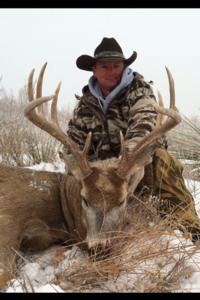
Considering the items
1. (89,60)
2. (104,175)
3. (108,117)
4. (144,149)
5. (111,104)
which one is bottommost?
(104,175)

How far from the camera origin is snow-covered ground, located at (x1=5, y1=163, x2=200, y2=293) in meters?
3.34

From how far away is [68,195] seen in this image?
4.73 metres

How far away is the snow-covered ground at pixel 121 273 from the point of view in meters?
3.34

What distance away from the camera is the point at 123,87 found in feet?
18.2

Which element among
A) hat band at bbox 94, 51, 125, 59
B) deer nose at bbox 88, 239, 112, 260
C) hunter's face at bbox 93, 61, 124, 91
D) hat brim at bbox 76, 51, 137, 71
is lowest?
deer nose at bbox 88, 239, 112, 260

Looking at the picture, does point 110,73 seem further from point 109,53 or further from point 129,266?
point 129,266

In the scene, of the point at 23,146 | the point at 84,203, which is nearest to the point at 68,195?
the point at 84,203

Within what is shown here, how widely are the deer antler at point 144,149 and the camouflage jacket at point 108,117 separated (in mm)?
920

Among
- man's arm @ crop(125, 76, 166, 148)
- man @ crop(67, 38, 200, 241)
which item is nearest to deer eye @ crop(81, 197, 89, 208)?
man's arm @ crop(125, 76, 166, 148)

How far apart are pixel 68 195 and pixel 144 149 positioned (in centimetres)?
91

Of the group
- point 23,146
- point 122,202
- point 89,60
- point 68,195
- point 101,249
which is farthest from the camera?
point 23,146

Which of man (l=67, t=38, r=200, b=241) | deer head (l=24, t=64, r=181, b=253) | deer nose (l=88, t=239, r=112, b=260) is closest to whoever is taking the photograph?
deer nose (l=88, t=239, r=112, b=260)

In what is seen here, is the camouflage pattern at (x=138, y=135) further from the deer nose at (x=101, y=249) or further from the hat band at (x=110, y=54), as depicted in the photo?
the deer nose at (x=101, y=249)

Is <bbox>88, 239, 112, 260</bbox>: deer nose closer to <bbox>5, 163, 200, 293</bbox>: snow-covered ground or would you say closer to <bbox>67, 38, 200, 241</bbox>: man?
<bbox>5, 163, 200, 293</bbox>: snow-covered ground
